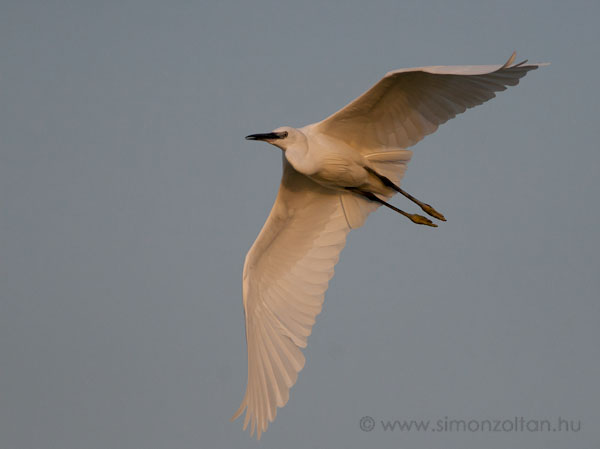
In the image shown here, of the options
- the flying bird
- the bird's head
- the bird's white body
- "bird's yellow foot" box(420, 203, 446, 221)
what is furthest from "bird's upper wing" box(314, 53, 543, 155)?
"bird's yellow foot" box(420, 203, 446, 221)

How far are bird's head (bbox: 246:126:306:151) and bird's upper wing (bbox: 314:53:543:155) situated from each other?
364 mm

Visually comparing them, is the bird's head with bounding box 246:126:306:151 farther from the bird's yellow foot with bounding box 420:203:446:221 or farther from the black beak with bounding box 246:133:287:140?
the bird's yellow foot with bounding box 420:203:446:221

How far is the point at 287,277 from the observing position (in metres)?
13.7

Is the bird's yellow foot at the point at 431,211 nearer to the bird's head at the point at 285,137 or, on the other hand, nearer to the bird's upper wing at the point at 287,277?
the bird's upper wing at the point at 287,277

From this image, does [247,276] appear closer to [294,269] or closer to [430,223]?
[294,269]

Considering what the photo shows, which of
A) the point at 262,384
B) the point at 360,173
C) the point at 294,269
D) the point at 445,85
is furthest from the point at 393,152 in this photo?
the point at 262,384

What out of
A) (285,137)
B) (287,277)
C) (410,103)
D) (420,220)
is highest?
→ (410,103)

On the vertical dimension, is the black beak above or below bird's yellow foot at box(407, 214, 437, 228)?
above

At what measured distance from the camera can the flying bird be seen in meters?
12.0

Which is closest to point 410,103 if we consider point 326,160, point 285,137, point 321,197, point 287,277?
point 326,160

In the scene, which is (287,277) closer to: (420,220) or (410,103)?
(420,220)

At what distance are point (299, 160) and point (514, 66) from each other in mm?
2862

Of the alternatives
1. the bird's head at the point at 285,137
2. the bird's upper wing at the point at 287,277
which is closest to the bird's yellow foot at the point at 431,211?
the bird's upper wing at the point at 287,277

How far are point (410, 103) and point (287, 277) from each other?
10.0 ft
